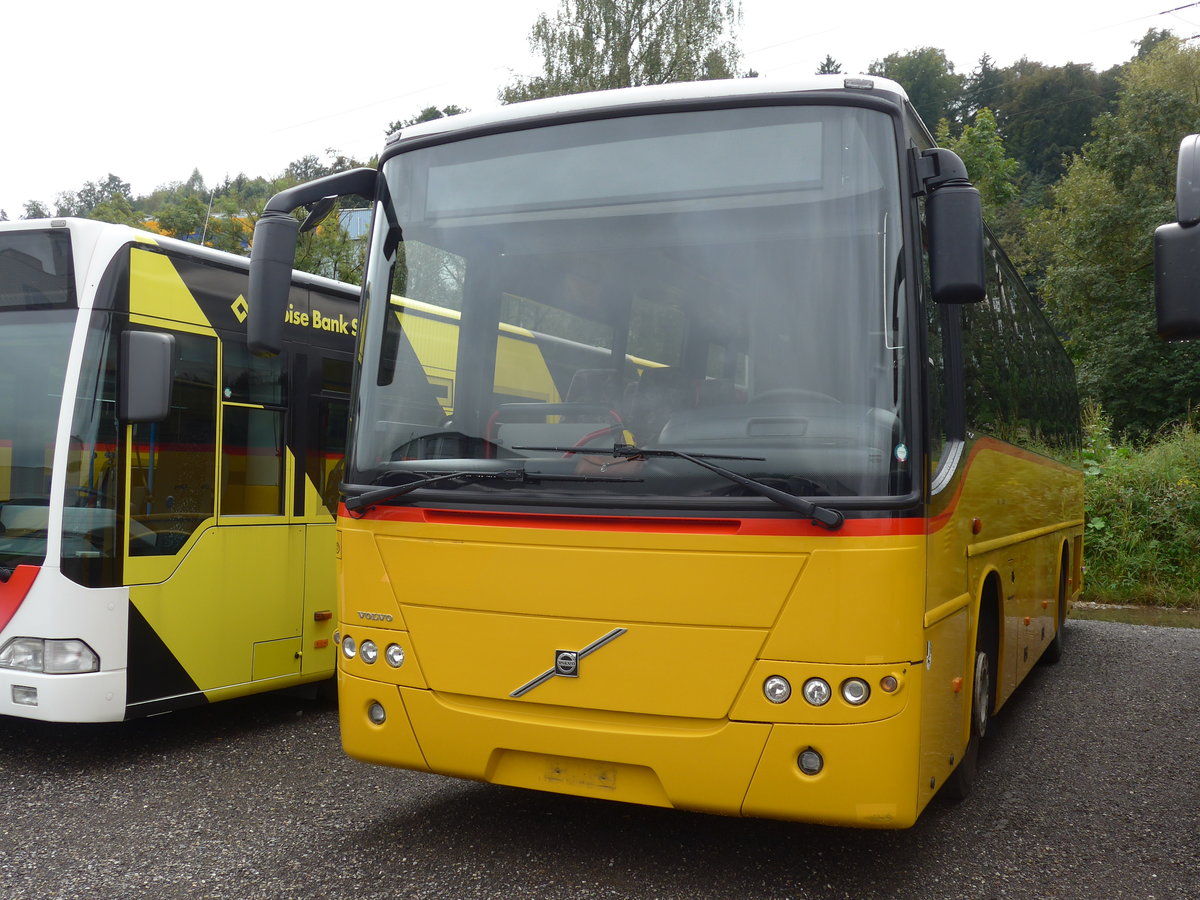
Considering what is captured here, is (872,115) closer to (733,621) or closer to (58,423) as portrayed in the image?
(733,621)

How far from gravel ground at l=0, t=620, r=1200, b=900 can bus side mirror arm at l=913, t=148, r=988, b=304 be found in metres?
2.27

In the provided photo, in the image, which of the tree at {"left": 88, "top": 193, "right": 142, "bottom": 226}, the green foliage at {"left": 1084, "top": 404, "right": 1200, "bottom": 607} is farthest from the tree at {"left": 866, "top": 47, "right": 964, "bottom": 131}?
the green foliage at {"left": 1084, "top": 404, "right": 1200, "bottom": 607}

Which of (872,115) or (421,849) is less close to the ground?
(872,115)

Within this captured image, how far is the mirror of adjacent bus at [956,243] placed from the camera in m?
3.80

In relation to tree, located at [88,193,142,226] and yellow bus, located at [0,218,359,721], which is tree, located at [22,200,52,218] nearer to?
tree, located at [88,193,142,226]

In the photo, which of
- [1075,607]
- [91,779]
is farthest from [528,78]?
[91,779]

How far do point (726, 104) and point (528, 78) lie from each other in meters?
30.9

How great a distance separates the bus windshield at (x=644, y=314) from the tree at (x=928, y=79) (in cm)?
6965

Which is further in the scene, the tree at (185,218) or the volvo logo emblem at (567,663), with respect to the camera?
the tree at (185,218)

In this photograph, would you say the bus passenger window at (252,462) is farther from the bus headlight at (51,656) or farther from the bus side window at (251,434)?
the bus headlight at (51,656)

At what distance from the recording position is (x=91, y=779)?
5.76 m

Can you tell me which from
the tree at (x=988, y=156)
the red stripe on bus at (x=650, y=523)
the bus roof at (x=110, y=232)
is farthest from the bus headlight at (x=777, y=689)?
the tree at (x=988, y=156)

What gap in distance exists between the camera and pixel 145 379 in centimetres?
562

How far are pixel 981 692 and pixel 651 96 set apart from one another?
127 inches
